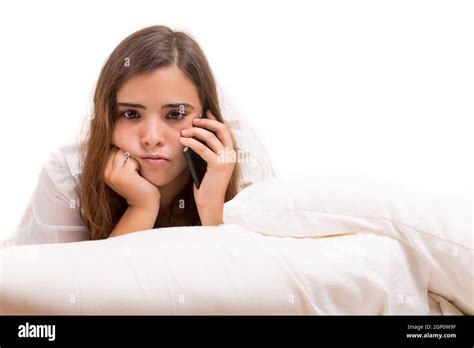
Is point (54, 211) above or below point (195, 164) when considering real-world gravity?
below

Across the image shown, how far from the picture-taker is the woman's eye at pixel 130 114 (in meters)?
1.57

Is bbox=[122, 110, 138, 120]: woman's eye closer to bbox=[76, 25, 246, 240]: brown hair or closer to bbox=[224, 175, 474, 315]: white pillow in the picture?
bbox=[76, 25, 246, 240]: brown hair

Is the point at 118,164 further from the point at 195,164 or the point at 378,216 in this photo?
the point at 378,216

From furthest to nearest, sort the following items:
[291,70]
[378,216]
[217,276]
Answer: [291,70] → [378,216] → [217,276]

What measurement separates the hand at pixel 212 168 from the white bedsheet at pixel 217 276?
49 centimetres

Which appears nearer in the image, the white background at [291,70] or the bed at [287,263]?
the bed at [287,263]

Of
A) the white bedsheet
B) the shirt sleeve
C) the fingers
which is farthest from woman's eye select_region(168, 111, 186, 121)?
the white bedsheet

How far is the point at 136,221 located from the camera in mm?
1544

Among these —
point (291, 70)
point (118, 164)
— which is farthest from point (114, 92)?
point (291, 70)

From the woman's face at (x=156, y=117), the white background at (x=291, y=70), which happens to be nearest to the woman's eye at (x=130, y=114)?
the woman's face at (x=156, y=117)

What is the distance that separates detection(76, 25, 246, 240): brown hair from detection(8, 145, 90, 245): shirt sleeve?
3 cm

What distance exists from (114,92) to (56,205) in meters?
0.32

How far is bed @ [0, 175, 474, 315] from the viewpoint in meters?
0.92

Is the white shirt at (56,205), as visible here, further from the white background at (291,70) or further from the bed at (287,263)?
the bed at (287,263)
